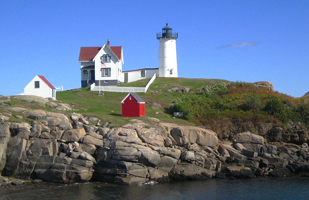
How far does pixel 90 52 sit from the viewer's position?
2079 inches

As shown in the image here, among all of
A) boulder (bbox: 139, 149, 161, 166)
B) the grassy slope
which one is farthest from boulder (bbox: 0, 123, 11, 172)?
boulder (bbox: 139, 149, 161, 166)

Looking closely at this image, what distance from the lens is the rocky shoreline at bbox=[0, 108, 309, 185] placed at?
916 inches

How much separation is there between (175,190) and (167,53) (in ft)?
119

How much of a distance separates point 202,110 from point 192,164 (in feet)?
34.1

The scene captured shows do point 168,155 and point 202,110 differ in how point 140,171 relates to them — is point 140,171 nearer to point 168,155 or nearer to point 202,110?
point 168,155

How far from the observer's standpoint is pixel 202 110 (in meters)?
34.2

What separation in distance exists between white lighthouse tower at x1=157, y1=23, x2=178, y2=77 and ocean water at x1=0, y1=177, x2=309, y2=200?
33.3 m

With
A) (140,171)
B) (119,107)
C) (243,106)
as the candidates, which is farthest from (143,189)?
(243,106)

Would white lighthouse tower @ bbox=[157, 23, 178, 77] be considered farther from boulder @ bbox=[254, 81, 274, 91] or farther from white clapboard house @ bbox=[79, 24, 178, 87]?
boulder @ bbox=[254, 81, 274, 91]

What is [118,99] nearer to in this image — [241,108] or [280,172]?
[241,108]

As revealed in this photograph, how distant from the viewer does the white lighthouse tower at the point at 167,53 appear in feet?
179

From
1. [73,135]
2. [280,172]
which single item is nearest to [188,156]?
[280,172]

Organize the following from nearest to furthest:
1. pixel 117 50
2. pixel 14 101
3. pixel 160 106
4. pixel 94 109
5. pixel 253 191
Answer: pixel 253 191 → pixel 14 101 → pixel 94 109 → pixel 160 106 → pixel 117 50

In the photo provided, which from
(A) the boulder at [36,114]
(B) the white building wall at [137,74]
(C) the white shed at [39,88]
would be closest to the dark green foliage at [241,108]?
(A) the boulder at [36,114]
